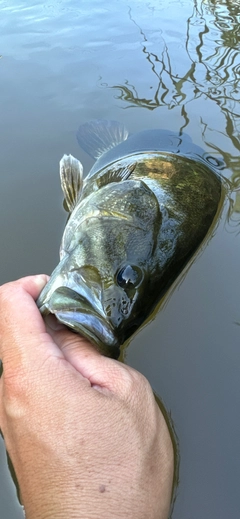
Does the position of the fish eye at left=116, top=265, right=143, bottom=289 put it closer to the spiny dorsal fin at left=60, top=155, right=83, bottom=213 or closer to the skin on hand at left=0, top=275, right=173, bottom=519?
the skin on hand at left=0, top=275, right=173, bottom=519

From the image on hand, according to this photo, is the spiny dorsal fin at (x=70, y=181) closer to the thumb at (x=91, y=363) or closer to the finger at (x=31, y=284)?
the finger at (x=31, y=284)

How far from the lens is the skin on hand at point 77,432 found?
4.30ft

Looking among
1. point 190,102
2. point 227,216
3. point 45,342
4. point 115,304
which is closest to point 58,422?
point 45,342

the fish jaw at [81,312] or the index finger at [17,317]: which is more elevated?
the index finger at [17,317]

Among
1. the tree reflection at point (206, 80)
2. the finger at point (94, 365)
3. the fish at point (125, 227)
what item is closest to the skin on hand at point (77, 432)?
the finger at point (94, 365)

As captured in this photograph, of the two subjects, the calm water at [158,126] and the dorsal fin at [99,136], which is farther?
the dorsal fin at [99,136]

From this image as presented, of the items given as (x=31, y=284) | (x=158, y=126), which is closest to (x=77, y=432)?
(x=31, y=284)

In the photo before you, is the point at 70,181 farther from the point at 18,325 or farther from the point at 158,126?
the point at 18,325

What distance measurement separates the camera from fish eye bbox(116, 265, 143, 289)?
2.11 meters

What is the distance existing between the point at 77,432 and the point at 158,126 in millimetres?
3357

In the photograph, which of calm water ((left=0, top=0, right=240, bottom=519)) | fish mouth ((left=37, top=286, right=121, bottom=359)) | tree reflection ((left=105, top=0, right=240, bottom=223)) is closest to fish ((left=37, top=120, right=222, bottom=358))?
fish mouth ((left=37, top=286, right=121, bottom=359))

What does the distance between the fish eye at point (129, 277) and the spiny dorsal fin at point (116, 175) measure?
1.01 metres

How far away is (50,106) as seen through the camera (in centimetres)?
424

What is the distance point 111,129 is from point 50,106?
0.79 meters
